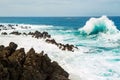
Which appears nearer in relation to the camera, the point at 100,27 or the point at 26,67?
the point at 26,67

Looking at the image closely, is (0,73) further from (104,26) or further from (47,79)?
(104,26)

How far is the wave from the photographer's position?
54.1 m

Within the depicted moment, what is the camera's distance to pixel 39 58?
14.3 m

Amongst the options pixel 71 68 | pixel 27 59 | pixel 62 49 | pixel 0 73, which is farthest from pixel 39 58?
pixel 62 49

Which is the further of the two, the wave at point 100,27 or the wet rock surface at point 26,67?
the wave at point 100,27

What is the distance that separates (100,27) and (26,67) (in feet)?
146

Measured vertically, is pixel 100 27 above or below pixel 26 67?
below

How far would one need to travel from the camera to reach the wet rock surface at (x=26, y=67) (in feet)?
40.0

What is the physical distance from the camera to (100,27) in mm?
56312

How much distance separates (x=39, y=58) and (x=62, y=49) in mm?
13318

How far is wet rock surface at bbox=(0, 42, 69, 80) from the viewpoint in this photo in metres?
12.2

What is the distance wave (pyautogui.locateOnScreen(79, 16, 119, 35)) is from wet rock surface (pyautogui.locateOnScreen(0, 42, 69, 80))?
3922cm

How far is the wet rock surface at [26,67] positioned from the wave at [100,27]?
129 feet

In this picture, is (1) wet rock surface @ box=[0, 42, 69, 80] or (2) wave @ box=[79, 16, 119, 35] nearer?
(1) wet rock surface @ box=[0, 42, 69, 80]
